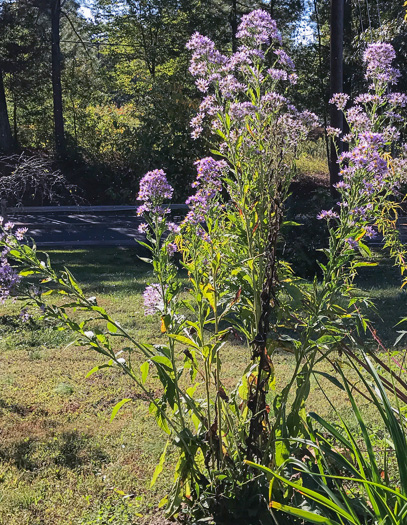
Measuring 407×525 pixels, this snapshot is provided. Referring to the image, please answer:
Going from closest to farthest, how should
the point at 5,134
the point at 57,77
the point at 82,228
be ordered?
the point at 82,228
the point at 57,77
the point at 5,134

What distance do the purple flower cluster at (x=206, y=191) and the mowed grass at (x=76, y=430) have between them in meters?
0.76

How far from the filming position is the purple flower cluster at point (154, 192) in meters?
2.29

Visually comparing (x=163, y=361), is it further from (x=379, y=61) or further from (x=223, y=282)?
(x=379, y=61)

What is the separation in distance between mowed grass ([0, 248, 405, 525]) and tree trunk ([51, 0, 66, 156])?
1547 cm

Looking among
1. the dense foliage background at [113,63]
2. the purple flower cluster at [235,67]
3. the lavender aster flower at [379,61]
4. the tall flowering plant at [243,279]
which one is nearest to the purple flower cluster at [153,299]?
the tall flowering plant at [243,279]

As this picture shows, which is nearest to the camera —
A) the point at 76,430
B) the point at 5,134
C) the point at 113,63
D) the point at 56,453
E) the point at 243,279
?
the point at 243,279

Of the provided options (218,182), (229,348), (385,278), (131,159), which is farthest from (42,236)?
(218,182)

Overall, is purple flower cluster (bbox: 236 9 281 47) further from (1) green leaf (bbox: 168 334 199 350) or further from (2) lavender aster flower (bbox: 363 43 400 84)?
(1) green leaf (bbox: 168 334 199 350)

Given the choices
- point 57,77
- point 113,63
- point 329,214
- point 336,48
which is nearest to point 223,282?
point 329,214

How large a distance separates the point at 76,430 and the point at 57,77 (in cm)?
1850

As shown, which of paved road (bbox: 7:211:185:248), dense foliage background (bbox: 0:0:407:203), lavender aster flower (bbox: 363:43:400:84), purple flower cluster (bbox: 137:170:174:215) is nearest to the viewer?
purple flower cluster (bbox: 137:170:174:215)

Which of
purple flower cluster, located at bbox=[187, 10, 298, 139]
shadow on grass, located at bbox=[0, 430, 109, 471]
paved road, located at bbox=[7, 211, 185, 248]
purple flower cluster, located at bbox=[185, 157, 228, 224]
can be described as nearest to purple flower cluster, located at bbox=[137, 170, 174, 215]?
purple flower cluster, located at bbox=[185, 157, 228, 224]

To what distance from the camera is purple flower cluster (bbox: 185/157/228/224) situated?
2354 millimetres

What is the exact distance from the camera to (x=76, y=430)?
366cm
